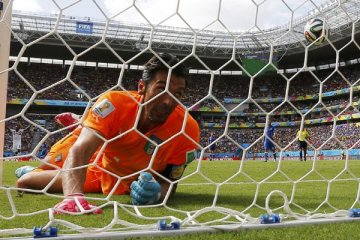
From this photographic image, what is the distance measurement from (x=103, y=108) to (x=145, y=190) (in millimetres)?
437

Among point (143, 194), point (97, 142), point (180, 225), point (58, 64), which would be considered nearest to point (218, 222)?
point (180, 225)

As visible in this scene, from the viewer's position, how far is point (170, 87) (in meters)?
1.77

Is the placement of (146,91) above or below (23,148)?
above

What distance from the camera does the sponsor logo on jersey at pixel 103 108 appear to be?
6.42ft

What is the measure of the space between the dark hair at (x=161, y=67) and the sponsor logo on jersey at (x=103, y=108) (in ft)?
0.72

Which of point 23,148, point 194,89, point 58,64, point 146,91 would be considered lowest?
point 23,148

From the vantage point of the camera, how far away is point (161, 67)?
6.07 feet

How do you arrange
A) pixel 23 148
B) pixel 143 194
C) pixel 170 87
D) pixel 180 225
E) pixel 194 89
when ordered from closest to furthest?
pixel 180 225 → pixel 170 87 → pixel 143 194 → pixel 23 148 → pixel 194 89

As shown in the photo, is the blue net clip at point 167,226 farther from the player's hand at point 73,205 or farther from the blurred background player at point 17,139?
the blurred background player at point 17,139

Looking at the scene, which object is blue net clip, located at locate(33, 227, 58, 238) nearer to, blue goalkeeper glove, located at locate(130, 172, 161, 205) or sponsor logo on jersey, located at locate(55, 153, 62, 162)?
blue goalkeeper glove, located at locate(130, 172, 161, 205)

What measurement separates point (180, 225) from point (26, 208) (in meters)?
Answer: 0.97

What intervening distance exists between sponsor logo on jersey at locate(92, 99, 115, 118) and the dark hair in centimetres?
22

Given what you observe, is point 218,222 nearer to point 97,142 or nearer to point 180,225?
point 180,225

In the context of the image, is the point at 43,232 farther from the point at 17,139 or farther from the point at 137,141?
the point at 17,139
